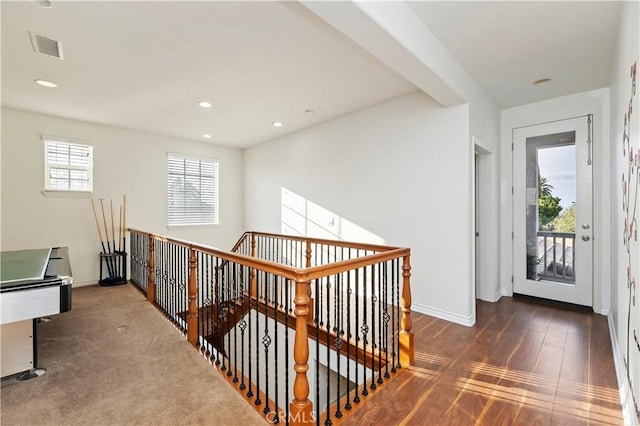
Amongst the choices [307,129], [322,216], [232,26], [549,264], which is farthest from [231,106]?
[549,264]

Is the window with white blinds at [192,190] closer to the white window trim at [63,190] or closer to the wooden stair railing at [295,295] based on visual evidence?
the wooden stair railing at [295,295]

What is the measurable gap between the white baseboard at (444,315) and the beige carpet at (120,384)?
236 cm

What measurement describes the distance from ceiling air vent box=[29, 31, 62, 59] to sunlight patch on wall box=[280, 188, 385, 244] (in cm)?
353

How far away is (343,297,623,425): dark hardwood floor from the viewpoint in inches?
70.9

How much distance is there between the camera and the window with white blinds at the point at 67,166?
4.58m

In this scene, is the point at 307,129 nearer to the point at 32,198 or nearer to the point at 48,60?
the point at 48,60

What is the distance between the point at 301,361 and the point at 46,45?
11.3ft

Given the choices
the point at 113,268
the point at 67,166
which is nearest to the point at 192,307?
the point at 113,268

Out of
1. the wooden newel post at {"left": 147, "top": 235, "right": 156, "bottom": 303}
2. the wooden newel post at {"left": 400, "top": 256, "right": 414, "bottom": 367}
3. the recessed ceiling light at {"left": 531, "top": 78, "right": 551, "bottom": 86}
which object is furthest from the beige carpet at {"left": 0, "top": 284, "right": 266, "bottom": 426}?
the recessed ceiling light at {"left": 531, "top": 78, "right": 551, "bottom": 86}

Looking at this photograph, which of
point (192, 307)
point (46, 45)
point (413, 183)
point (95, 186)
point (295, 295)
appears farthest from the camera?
point (95, 186)

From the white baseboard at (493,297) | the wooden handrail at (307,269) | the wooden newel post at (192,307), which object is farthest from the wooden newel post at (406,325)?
the white baseboard at (493,297)

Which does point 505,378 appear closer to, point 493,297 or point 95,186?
point 493,297

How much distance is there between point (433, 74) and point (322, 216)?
281cm

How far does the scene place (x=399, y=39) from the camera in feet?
6.71
